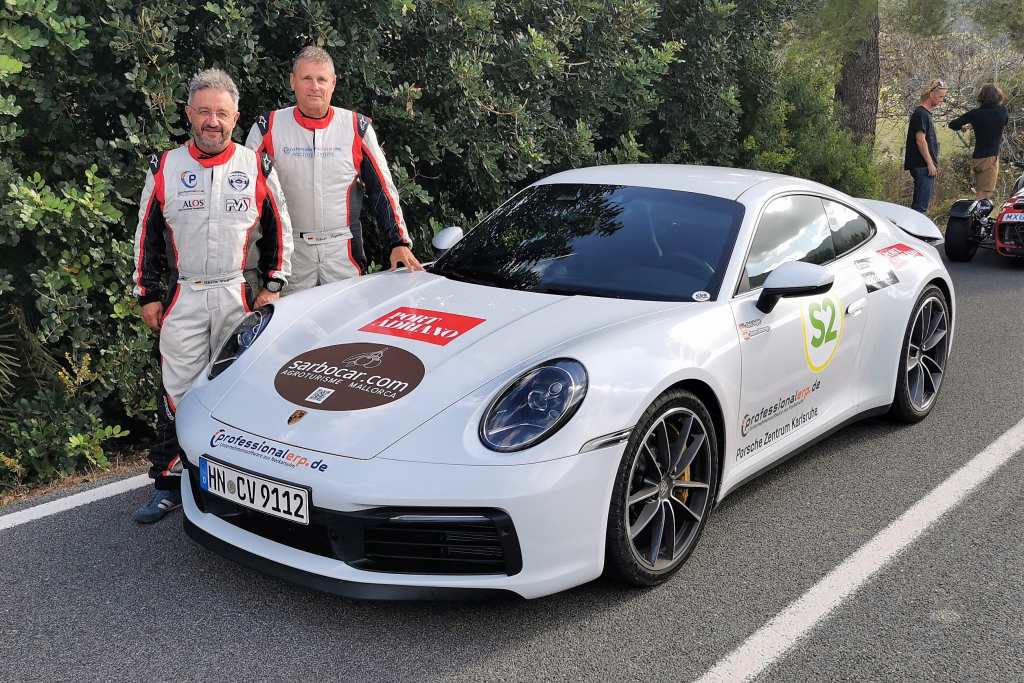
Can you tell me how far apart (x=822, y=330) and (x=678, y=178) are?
961 millimetres

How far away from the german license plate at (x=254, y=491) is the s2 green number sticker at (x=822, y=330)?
226 centimetres

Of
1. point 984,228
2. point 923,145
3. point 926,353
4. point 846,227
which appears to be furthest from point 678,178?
point 923,145

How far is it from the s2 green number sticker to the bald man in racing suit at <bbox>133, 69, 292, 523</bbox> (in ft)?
7.68

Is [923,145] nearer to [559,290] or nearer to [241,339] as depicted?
[559,290]

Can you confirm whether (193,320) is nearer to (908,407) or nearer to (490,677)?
(490,677)

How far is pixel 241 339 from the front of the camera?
4.08 metres

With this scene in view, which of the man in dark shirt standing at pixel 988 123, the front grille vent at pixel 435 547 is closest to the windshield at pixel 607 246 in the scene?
the front grille vent at pixel 435 547

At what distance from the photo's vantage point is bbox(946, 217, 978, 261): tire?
10.3 m

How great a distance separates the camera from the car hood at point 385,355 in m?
3.32

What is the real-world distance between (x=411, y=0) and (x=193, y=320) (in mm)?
2863

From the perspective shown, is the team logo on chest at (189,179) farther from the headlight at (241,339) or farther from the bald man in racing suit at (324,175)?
the bald man in racing suit at (324,175)

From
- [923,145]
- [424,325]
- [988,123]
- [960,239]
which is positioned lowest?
[960,239]

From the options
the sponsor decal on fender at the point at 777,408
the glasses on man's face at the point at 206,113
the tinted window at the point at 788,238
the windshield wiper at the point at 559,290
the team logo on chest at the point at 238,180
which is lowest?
the sponsor decal on fender at the point at 777,408

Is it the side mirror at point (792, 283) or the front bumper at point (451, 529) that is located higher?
the side mirror at point (792, 283)
